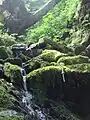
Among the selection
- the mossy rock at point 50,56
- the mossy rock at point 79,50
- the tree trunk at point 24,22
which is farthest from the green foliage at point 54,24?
the mossy rock at point 50,56

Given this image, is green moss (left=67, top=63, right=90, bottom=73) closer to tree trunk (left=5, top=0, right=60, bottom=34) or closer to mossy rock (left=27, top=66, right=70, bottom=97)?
mossy rock (left=27, top=66, right=70, bottom=97)

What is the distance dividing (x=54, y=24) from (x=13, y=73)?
1643 cm

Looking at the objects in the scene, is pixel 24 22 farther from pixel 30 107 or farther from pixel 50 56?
pixel 30 107

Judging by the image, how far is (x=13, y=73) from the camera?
18375mm

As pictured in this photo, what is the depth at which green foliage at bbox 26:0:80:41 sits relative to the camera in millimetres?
32844

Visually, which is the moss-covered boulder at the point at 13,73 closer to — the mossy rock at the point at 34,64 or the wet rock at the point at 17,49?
the mossy rock at the point at 34,64

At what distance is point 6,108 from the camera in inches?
552

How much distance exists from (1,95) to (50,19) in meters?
20.9

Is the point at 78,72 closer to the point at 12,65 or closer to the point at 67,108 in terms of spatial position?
the point at 67,108

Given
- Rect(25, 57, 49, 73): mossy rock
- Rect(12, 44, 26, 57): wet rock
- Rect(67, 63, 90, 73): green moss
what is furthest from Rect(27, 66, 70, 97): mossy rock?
Rect(12, 44, 26, 57): wet rock

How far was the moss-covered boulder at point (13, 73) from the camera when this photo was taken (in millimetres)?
18036

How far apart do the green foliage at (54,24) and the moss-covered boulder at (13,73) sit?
13.4 m

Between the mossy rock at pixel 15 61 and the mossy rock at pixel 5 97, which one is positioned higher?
the mossy rock at pixel 15 61

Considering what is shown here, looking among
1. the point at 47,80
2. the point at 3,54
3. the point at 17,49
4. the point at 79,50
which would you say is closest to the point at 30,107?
the point at 47,80
